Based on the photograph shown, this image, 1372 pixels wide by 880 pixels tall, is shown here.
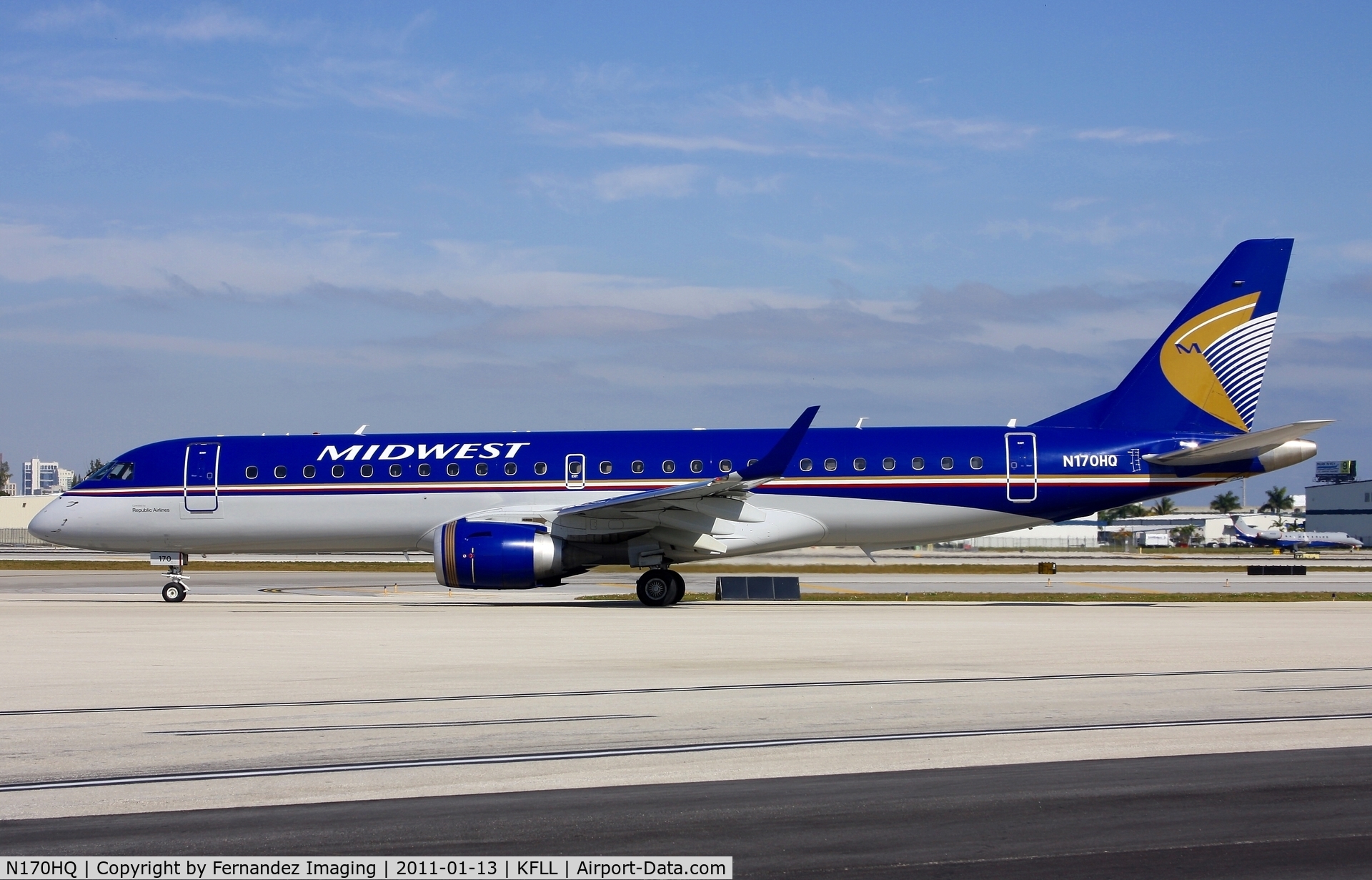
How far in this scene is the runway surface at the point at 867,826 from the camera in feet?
20.0

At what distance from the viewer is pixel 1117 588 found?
3534 centimetres

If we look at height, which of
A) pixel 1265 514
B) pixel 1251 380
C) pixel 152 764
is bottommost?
pixel 152 764

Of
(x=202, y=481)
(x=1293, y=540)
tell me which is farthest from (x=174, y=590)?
(x=1293, y=540)

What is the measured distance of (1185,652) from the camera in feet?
52.3

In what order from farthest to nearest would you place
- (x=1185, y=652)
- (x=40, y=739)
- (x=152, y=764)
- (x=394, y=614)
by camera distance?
1. (x=394, y=614)
2. (x=1185, y=652)
3. (x=40, y=739)
4. (x=152, y=764)

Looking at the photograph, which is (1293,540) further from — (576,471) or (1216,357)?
(576,471)

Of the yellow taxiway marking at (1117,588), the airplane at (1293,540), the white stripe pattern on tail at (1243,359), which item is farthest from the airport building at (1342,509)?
the white stripe pattern on tail at (1243,359)

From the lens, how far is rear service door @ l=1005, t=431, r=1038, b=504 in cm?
2638

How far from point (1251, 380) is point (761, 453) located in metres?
11.1

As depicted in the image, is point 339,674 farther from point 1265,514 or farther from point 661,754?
point 1265,514

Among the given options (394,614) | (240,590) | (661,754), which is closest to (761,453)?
(394,614)

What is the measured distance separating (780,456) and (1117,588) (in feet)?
52.0

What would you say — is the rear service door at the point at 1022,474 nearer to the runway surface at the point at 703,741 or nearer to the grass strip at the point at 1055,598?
the grass strip at the point at 1055,598

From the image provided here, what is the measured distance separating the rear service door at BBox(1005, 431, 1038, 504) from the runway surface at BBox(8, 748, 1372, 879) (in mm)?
18529
